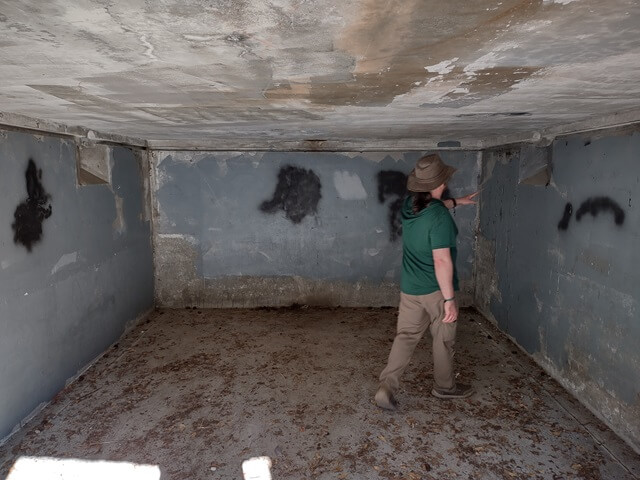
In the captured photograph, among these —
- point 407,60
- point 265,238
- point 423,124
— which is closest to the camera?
point 407,60

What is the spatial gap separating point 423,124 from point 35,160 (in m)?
3.13

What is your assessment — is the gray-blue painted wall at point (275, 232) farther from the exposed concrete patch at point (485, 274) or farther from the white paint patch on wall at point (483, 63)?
the white paint patch on wall at point (483, 63)

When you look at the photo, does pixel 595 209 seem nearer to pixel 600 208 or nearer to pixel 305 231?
pixel 600 208

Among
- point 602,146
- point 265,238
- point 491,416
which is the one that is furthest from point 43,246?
point 602,146

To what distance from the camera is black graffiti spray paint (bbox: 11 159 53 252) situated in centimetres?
317

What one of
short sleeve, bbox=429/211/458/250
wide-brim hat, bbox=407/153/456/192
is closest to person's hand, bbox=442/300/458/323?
short sleeve, bbox=429/211/458/250

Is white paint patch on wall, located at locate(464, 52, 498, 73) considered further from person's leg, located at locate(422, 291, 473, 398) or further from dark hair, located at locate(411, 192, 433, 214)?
person's leg, located at locate(422, 291, 473, 398)

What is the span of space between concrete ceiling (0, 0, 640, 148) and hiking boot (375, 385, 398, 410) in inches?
82.1

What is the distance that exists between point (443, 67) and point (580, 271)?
99.0 inches

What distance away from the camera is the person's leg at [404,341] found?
10.8ft

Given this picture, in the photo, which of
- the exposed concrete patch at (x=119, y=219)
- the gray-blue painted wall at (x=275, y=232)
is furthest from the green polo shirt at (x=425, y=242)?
the exposed concrete patch at (x=119, y=219)

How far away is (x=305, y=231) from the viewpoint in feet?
18.8

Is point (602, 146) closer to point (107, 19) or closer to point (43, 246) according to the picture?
point (107, 19)

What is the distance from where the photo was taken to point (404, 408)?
3.40m
